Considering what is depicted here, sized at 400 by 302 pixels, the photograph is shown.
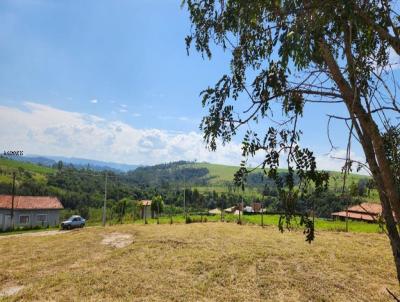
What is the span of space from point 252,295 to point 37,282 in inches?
319

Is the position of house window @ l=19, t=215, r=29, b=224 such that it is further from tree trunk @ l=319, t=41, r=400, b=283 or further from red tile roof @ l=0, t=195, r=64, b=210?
tree trunk @ l=319, t=41, r=400, b=283

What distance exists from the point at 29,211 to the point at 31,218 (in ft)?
3.98

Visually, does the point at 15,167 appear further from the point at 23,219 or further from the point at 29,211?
the point at 23,219

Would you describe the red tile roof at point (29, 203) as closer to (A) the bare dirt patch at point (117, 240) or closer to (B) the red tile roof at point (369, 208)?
(A) the bare dirt patch at point (117, 240)

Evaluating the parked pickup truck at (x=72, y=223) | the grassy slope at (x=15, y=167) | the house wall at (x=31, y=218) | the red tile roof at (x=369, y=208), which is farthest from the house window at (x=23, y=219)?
the grassy slope at (x=15, y=167)

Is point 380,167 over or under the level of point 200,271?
over

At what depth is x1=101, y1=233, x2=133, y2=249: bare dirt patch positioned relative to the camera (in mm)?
23356

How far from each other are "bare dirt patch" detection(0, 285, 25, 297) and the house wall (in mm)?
43528

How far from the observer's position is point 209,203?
97.5 metres

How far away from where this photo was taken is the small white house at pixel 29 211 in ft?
180

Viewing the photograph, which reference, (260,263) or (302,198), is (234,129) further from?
(260,263)

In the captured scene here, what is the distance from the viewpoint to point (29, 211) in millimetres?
58531

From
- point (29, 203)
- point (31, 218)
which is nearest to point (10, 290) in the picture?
point (31, 218)

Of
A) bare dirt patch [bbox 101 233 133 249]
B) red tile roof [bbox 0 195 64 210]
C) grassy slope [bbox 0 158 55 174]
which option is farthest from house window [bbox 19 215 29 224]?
grassy slope [bbox 0 158 55 174]
